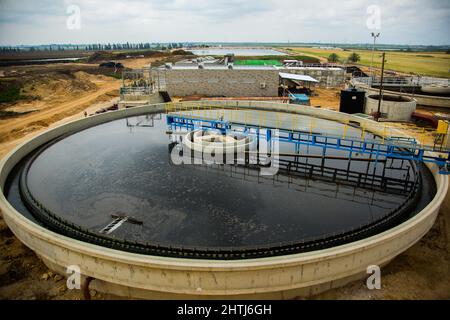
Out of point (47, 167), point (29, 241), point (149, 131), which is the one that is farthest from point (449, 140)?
point (47, 167)

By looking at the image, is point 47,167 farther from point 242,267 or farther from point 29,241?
point 242,267

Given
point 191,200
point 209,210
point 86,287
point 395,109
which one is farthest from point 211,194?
point 395,109

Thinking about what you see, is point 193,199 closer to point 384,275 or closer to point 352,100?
point 384,275

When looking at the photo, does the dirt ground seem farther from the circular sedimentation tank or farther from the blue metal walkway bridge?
the blue metal walkway bridge

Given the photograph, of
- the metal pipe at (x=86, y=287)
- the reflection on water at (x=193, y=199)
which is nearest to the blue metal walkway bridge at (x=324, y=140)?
the reflection on water at (x=193, y=199)

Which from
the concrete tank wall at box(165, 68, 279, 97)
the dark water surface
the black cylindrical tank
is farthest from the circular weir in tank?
the concrete tank wall at box(165, 68, 279, 97)
